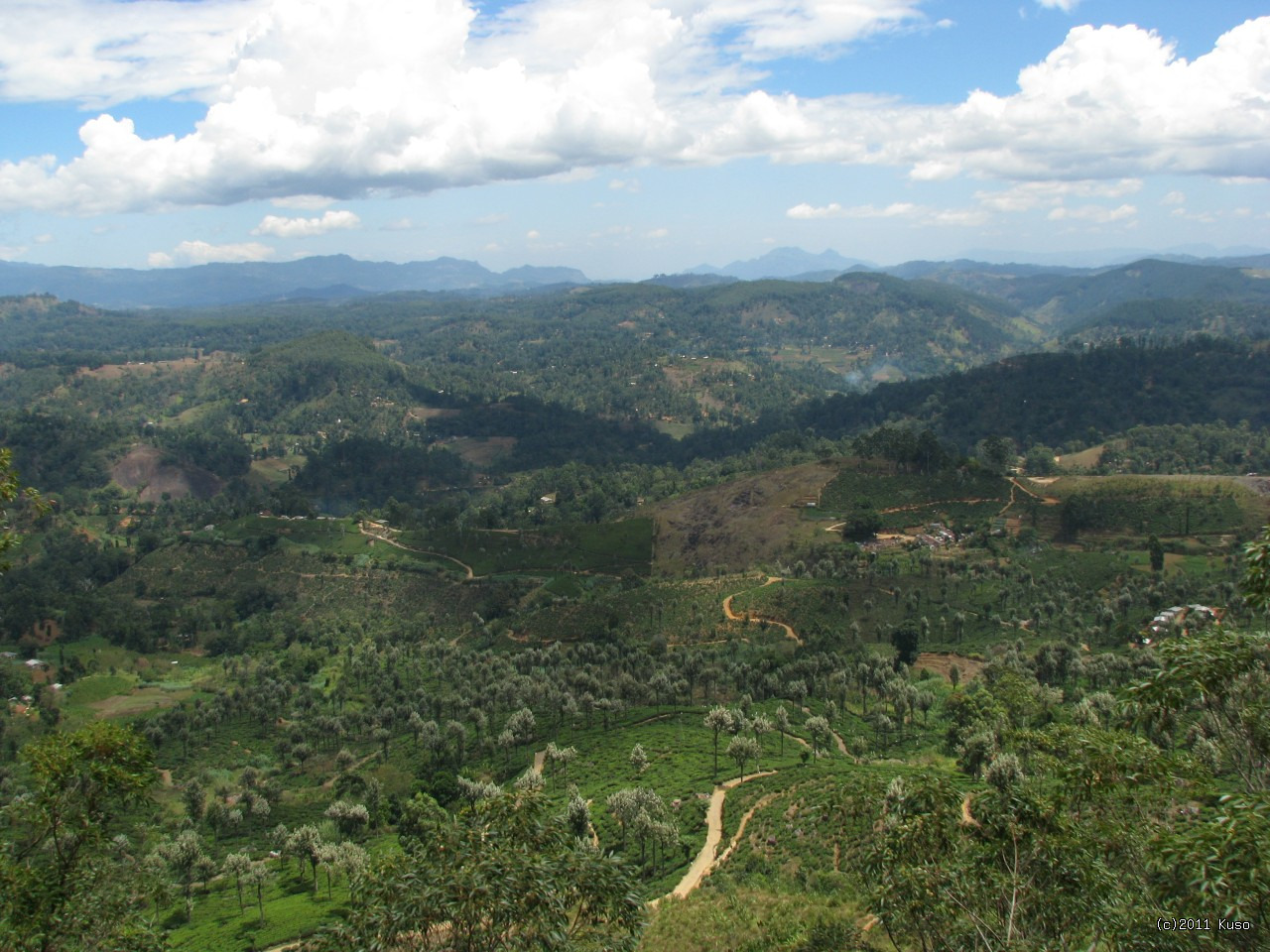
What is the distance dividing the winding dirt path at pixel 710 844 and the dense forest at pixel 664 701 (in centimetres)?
29

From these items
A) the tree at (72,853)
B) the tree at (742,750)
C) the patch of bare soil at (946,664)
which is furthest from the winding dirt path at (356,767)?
the tree at (72,853)

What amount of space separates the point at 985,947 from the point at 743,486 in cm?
10772

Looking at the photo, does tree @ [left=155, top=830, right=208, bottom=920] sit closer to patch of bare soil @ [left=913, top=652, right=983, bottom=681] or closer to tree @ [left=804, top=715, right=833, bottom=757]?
tree @ [left=804, top=715, right=833, bottom=757]

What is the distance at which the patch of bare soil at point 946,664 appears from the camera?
64188 mm

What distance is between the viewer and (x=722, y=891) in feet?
102

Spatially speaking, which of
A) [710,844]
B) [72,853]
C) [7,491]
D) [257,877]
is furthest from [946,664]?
[7,491]

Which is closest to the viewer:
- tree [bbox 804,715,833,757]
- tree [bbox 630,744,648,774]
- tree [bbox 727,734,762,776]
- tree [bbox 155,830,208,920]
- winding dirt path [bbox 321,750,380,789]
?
tree [bbox 155,830,208,920]

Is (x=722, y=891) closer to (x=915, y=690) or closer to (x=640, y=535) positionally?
(x=915, y=690)

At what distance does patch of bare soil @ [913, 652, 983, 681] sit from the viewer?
6419cm

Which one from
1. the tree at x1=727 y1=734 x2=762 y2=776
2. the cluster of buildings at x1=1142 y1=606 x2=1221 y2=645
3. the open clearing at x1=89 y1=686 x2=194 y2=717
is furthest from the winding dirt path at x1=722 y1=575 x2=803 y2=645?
the open clearing at x1=89 y1=686 x2=194 y2=717

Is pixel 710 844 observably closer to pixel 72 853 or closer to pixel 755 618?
pixel 72 853

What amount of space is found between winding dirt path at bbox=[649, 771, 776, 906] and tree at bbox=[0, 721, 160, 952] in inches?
824

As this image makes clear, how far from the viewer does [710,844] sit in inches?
1480

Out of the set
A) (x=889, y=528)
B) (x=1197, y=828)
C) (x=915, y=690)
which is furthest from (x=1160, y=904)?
(x=889, y=528)
